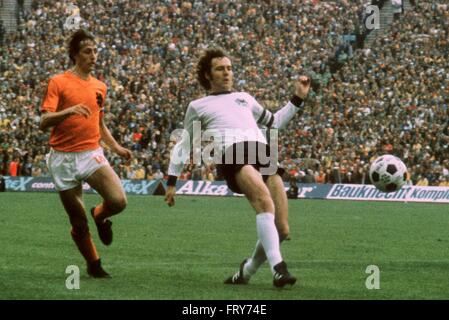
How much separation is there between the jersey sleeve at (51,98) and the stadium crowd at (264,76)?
91.9ft

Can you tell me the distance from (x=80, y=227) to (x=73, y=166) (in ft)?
2.27

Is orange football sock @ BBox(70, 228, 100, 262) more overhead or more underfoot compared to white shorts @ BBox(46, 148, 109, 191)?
more underfoot

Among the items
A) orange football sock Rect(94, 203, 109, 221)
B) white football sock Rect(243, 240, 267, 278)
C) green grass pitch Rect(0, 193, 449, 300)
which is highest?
orange football sock Rect(94, 203, 109, 221)

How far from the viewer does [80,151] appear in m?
11.4

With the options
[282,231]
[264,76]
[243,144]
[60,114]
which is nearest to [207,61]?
[243,144]

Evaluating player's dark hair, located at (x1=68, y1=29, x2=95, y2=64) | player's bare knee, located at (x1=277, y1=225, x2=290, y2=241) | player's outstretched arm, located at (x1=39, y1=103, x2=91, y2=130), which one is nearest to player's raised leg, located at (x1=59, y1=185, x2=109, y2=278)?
player's outstretched arm, located at (x1=39, y1=103, x2=91, y2=130)

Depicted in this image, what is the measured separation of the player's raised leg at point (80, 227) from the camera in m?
11.4

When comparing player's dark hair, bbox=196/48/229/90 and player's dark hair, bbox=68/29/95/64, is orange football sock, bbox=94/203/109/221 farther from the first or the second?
player's dark hair, bbox=196/48/229/90

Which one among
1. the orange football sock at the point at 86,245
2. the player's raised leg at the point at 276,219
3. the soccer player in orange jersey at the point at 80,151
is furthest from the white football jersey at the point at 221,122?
the orange football sock at the point at 86,245

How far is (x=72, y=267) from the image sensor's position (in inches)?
483

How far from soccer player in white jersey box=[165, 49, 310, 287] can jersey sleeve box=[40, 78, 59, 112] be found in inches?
55.8

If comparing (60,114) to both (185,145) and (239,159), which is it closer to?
(185,145)

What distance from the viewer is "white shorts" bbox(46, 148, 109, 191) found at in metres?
11.3

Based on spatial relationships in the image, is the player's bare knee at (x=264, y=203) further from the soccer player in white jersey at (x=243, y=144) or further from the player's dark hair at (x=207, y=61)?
the player's dark hair at (x=207, y=61)
